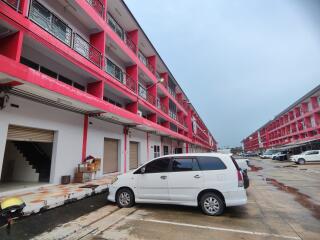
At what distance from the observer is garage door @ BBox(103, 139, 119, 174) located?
14219 millimetres

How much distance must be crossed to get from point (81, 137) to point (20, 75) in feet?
18.4

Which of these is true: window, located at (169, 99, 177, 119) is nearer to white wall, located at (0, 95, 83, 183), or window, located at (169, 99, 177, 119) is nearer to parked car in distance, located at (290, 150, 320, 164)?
parked car in distance, located at (290, 150, 320, 164)

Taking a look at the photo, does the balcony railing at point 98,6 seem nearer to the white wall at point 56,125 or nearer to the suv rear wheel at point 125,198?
the white wall at point 56,125

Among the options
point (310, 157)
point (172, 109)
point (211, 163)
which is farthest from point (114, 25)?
point (310, 157)

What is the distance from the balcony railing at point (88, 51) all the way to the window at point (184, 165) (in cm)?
814

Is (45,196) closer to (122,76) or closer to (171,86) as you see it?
(122,76)

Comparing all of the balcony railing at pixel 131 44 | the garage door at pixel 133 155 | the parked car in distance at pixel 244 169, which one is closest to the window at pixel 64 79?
the balcony railing at pixel 131 44

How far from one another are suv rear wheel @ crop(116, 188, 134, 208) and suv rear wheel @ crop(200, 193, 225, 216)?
240 centimetres

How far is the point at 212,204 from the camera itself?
595cm

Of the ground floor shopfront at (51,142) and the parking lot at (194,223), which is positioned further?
the ground floor shopfront at (51,142)

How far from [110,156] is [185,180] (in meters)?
9.62

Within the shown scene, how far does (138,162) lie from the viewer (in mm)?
19422

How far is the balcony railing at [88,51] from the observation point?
1186cm

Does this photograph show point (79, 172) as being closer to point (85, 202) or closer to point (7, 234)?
point (85, 202)
